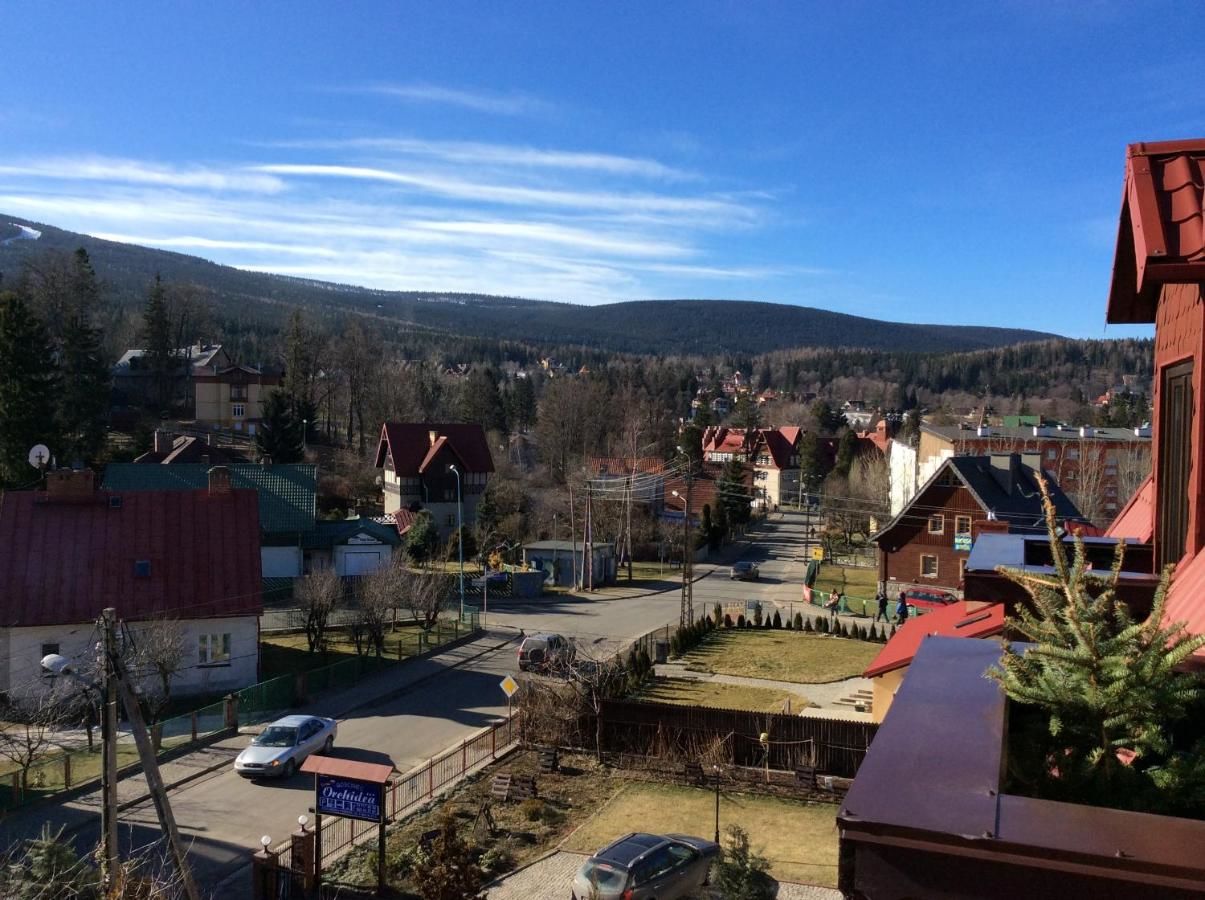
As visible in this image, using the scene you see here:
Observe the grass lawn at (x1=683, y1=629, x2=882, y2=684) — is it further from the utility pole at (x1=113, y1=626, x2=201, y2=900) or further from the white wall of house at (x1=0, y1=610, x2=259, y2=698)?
the utility pole at (x1=113, y1=626, x2=201, y2=900)

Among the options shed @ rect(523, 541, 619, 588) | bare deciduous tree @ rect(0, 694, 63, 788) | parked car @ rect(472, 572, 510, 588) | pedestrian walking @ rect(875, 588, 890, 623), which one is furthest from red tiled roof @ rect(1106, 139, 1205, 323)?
shed @ rect(523, 541, 619, 588)

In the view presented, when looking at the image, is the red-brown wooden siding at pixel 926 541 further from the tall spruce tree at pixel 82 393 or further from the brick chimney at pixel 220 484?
the tall spruce tree at pixel 82 393

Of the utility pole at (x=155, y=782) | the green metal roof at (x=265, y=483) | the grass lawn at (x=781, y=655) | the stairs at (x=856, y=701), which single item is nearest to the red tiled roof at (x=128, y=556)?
the green metal roof at (x=265, y=483)

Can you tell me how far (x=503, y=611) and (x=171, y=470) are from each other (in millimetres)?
14931

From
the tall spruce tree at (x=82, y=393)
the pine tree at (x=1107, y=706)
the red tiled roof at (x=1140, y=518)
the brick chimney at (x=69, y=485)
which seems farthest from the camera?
the tall spruce tree at (x=82, y=393)

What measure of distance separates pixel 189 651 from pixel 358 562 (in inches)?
539

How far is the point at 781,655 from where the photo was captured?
32.5 metres

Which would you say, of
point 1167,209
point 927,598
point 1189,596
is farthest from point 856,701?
point 1167,209

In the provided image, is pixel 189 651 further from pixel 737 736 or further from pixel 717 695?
pixel 737 736

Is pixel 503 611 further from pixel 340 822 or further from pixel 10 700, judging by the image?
pixel 340 822

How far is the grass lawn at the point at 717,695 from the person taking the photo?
25.4m

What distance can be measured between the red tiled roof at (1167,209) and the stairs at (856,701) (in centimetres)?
2195

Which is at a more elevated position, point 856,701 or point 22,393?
point 22,393

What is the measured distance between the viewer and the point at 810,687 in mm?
27719
